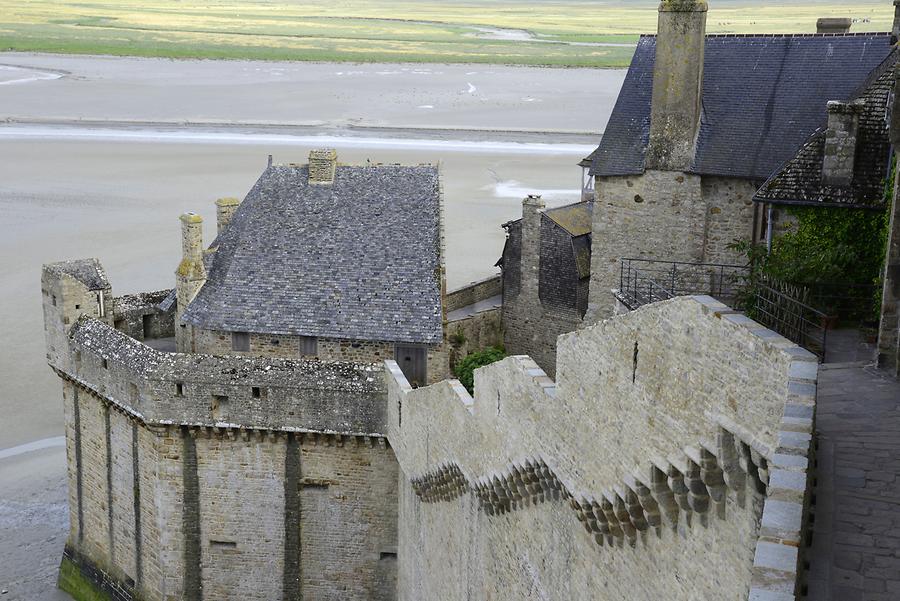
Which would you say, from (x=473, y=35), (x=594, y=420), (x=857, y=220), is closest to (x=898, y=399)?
(x=594, y=420)

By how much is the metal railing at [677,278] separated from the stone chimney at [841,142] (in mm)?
2180

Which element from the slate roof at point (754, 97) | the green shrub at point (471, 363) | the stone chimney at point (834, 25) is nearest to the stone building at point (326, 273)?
the green shrub at point (471, 363)

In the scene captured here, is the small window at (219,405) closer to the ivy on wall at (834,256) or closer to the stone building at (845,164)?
the ivy on wall at (834,256)

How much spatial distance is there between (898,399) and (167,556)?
13819mm

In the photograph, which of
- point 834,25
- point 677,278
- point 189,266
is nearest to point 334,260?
point 189,266

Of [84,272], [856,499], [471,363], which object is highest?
[856,499]

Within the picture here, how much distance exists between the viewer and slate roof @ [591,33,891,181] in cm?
2252

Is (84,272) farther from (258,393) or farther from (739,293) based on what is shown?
(739,293)

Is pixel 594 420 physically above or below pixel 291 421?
above

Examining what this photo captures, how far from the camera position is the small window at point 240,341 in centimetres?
2319

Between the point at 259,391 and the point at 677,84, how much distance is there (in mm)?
9300

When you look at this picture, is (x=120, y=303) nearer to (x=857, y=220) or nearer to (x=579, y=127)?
(x=857, y=220)

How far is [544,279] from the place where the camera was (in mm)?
27016

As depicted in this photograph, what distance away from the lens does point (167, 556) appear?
72.0ft
